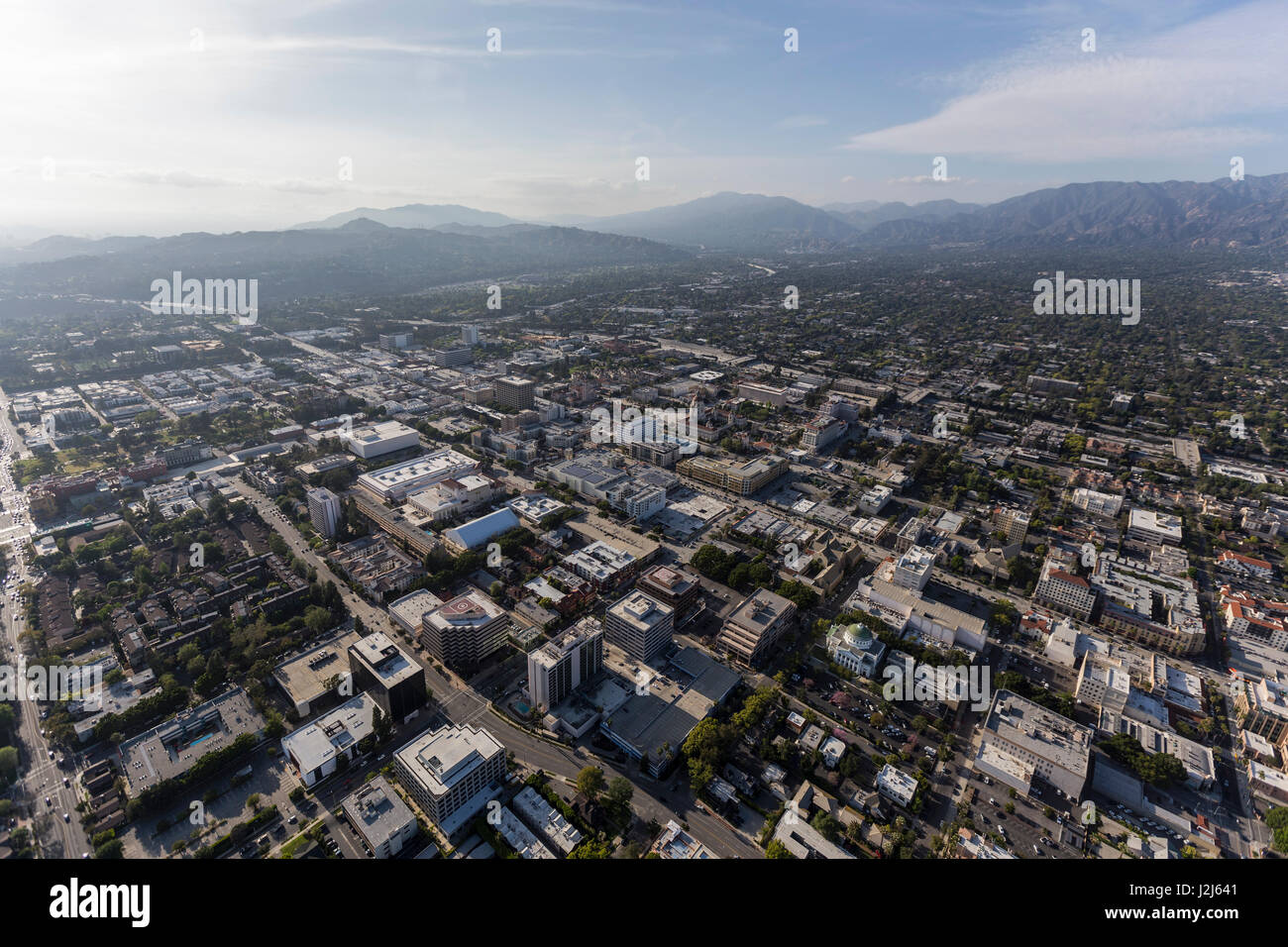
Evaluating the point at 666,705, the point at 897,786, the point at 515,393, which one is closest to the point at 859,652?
the point at 897,786

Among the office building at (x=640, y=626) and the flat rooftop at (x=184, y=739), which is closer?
the flat rooftop at (x=184, y=739)

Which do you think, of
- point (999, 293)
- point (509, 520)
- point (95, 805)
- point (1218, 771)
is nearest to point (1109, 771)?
point (1218, 771)

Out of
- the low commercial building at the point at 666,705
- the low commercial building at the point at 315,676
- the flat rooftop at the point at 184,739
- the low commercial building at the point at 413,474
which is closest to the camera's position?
the flat rooftop at the point at 184,739

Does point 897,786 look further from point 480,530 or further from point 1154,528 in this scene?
point 1154,528

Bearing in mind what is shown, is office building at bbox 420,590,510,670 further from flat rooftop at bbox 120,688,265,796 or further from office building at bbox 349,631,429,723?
flat rooftop at bbox 120,688,265,796

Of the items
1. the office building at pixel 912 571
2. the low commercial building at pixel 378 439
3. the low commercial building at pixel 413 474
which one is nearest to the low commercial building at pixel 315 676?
the low commercial building at pixel 413 474

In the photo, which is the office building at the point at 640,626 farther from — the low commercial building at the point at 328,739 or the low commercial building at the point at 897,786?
the low commercial building at the point at 328,739
